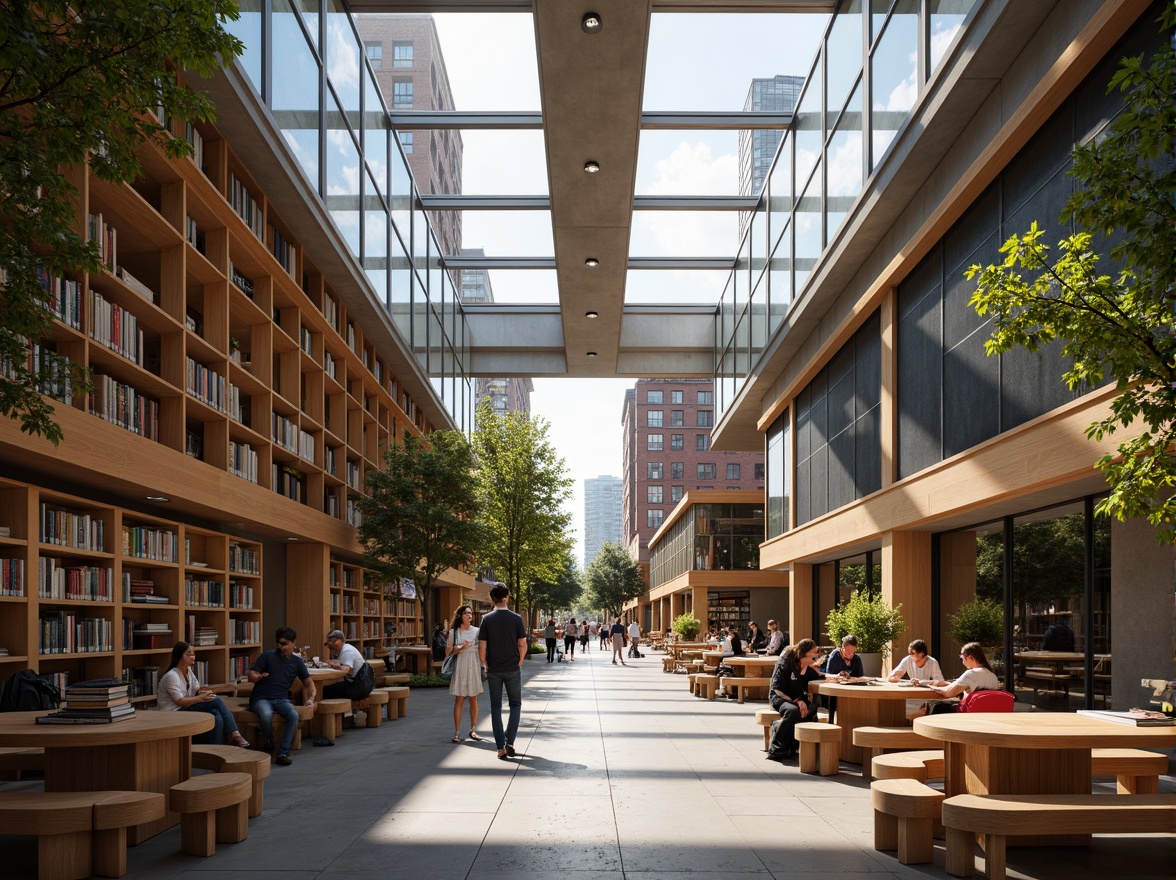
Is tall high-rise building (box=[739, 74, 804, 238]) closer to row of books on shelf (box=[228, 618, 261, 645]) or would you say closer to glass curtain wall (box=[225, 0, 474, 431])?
glass curtain wall (box=[225, 0, 474, 431])

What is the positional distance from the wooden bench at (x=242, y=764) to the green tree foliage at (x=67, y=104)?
304 cm

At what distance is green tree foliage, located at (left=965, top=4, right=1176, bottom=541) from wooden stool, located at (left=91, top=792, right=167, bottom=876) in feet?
18.2

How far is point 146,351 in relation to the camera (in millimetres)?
11727

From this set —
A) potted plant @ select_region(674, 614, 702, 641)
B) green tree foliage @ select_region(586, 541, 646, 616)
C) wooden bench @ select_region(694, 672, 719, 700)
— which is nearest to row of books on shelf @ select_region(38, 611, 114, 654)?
wooden bench @ select_region(694, 672, 719, 700)

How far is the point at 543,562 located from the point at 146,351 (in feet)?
84.9

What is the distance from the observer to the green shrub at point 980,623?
12586 millimetres

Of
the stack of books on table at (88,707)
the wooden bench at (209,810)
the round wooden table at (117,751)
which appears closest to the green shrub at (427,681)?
the round wooden table at (117,751)

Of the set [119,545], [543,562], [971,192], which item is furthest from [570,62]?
[543,562]

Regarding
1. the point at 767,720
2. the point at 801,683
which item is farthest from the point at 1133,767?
the point at 767,720

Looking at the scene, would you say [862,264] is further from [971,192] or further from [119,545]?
[119,545]

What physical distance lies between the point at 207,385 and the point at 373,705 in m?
4.73

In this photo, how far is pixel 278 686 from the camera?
10.4m

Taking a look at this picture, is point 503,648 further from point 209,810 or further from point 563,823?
point 209,810

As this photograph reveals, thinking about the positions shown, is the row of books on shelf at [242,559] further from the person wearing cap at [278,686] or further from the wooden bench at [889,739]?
the wooden bench at [889,739]
